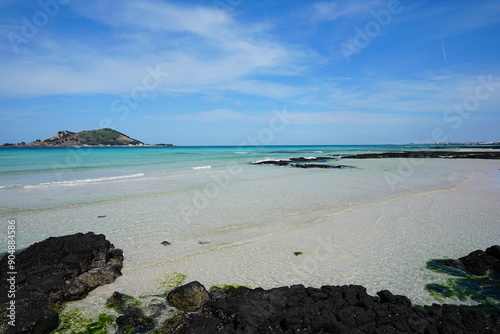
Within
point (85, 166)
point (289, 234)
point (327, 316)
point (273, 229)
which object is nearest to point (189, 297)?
point (327, 316)

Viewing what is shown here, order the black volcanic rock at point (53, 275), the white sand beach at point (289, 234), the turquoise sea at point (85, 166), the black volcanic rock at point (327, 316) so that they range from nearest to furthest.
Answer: the black volcanic rock at point (327, 316), the black volcanic rock at point (53, 275), the white sand beach at point (289, 234), the turquoise sea at point (85, 166)

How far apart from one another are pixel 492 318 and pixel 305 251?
5041 mm

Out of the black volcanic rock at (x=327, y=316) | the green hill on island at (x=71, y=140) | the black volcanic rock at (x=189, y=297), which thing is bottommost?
the black volcanic rock at (x=189, y=297)

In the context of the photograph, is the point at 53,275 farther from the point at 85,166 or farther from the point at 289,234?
the point at 85,166

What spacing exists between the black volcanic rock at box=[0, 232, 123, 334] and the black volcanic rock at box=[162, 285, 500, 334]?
2488mm

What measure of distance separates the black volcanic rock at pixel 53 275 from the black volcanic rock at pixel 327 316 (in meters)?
2.49

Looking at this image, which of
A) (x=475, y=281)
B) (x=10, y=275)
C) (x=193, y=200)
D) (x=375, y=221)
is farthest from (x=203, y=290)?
(x=193, y=200)

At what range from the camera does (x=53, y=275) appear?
7098 millimetres

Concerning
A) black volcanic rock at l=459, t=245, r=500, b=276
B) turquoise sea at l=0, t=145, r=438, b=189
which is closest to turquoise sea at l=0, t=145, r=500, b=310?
black volcanic rock at l=459, t=245, r=500, b=276

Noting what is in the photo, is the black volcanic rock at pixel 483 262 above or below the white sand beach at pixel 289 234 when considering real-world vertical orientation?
above

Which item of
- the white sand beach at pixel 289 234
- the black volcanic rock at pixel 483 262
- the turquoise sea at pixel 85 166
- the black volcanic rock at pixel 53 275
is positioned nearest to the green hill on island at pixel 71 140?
the turquoise sea at pixel 85 166

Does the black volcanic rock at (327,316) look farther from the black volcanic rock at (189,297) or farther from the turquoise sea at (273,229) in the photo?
the turquoise sea at (273,229)

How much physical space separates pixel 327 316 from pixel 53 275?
6.54 meters

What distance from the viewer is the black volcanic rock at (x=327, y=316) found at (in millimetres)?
5004
